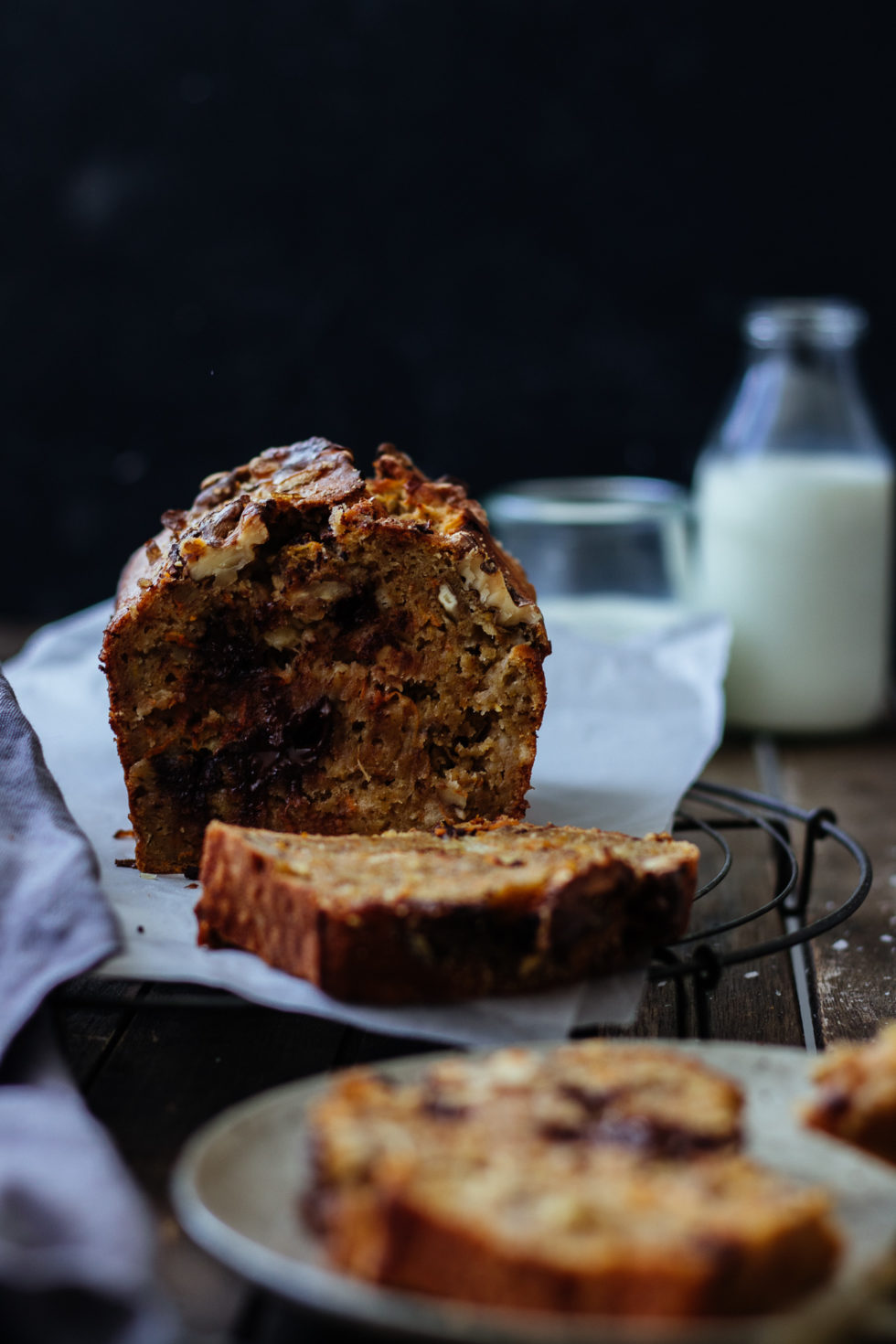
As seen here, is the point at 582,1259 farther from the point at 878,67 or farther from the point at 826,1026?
the point at 878,67

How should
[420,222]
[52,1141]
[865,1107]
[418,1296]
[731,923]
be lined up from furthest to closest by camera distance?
[420,222], [731,923], [52,1141], [865,1107], [418,1296]

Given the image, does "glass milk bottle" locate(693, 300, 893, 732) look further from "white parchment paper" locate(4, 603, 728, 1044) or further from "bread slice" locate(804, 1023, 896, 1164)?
"bread slice" locate(804, 1023, 896, 1164)

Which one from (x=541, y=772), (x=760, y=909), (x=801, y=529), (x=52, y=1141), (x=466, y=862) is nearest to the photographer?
(x=52, y=1141)

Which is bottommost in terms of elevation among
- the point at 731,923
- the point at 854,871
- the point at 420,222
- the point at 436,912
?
the point at 854,871

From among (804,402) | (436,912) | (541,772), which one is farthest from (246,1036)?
(804,402)

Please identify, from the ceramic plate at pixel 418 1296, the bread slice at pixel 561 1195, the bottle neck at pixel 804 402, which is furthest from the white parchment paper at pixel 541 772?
the bottle neck at pixel 804 402

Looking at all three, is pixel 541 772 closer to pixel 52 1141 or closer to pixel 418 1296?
pixel 52 1141

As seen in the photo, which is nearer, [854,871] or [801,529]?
[854,871]

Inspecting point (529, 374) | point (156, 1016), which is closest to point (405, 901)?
point (156, 1016)
